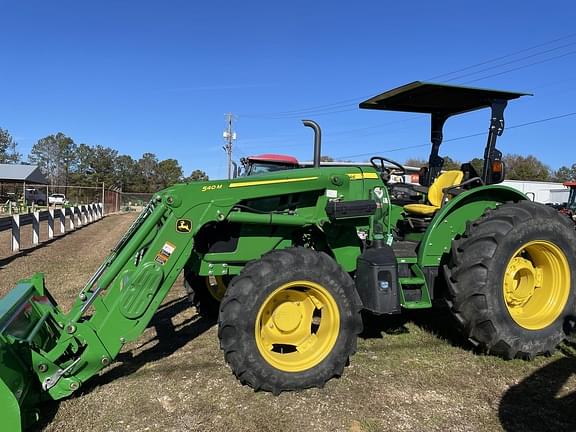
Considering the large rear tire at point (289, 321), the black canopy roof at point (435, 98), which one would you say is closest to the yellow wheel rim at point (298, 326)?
the large rear tire at point (289, 321)

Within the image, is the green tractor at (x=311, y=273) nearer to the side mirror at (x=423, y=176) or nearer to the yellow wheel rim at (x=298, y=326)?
the yellow wheel rim at (x=298, y=326)

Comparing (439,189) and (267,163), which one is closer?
(439,189)

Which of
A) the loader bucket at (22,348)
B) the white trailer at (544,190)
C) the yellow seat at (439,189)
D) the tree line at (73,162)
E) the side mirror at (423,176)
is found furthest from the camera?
the tree line at (73,162)

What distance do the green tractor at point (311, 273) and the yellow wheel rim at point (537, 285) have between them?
12mm

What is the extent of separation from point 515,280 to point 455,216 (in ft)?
2.62

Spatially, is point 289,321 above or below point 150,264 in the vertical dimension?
below

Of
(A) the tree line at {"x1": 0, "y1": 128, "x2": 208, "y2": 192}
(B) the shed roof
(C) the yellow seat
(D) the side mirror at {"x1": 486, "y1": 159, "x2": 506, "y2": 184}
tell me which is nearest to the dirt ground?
(C) the yellow seat

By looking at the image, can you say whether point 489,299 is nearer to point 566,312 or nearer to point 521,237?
point 521,237

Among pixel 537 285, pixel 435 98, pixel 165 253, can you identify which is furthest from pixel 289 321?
pixel 435 98

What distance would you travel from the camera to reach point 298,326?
3.94 m

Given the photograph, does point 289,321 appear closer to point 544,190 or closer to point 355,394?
point 355,394

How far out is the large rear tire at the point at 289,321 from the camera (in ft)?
11.6

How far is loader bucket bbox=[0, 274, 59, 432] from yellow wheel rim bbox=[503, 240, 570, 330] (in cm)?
376

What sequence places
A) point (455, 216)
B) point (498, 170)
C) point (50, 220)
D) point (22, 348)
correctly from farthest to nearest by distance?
point (50, 220)
point (498, 170)
point (455, 216)
point (22, 348)
